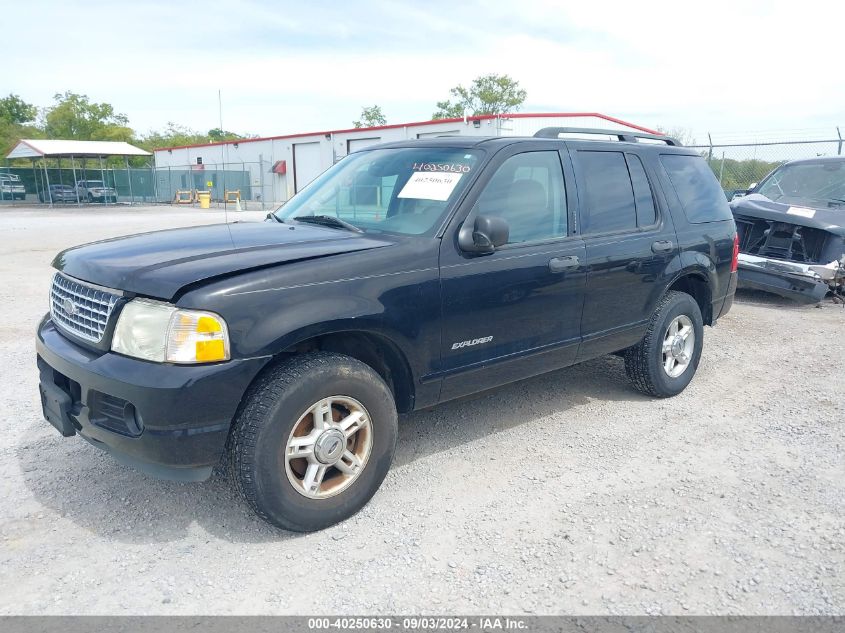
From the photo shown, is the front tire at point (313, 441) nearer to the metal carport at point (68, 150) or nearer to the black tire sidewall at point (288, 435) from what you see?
the black tire sidewall at point (288, 435)

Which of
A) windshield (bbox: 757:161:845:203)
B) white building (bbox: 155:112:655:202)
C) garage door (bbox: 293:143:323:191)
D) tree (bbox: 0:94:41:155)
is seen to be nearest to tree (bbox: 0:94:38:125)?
tree (bbox: 0:94:41:155)

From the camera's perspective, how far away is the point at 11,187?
1468 inches

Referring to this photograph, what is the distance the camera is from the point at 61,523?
3.23 meters

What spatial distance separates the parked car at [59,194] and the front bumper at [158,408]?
3896 cm

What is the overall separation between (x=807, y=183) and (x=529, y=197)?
25.1ft

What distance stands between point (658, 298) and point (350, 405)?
109 inches

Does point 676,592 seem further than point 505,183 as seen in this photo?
No

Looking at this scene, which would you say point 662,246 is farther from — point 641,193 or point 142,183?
point 142,183

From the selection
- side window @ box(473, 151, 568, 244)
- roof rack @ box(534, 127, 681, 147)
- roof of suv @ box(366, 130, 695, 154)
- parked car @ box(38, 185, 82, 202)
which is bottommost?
parked car @ box(38, 185, 82, 202)

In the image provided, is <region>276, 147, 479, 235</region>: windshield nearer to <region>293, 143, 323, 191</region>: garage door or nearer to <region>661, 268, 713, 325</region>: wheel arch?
<region>661, 268, 713, 325</region>: wheel arch

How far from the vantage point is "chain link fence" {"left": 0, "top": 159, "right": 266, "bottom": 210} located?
37562 millimetres

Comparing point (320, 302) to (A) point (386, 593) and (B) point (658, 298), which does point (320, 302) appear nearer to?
(A) point (386, 593)

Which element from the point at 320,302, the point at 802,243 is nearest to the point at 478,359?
the point at 320,302

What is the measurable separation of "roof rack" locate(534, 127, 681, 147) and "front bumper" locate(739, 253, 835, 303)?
4171 millimetres
